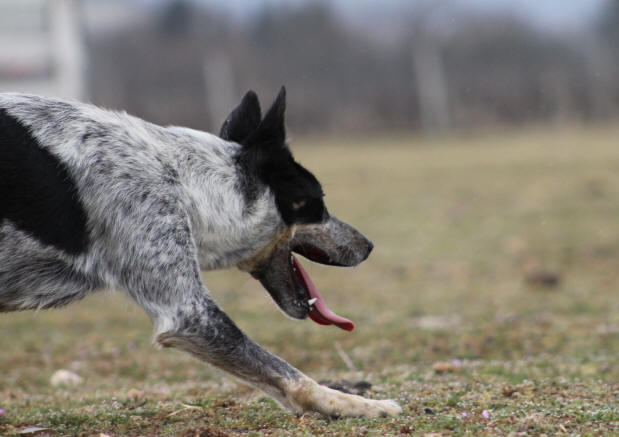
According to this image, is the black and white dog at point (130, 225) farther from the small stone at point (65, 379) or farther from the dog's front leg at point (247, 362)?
the small stone at point (65, 379)

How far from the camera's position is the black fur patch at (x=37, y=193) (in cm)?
335

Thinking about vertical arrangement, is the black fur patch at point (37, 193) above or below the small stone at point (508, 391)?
above

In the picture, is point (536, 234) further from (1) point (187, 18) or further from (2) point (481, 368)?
(1) point (187, 18)

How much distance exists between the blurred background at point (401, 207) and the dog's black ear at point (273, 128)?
3.17 feet

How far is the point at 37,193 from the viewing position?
11.1 feet

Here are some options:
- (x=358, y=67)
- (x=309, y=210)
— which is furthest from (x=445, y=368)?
(x=358, y=67)

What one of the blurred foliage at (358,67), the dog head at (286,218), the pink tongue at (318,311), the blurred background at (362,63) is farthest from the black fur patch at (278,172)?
the blurred foliage at (358,67)

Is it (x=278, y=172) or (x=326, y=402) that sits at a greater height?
(x=278, y=172)

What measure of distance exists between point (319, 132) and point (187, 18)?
13559 mm

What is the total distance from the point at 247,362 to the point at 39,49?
1385 centimetres

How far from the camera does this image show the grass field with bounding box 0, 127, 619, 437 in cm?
370

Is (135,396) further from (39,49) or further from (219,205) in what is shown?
(39,49)

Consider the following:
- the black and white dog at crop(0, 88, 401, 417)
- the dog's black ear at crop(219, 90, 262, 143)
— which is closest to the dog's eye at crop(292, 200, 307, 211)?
the black and white dog at crop(0, 88, 401, 417)

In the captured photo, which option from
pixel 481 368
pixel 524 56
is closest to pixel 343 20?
pixel 524 56
